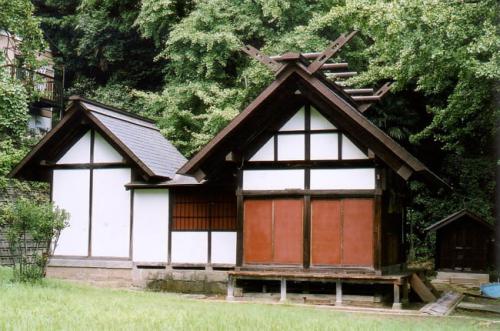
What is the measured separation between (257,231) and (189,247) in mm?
2858

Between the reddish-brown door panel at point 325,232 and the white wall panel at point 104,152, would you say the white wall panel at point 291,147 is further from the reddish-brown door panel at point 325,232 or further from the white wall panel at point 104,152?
the white wall panel at point 104,152

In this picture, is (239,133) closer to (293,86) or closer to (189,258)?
(293,86)

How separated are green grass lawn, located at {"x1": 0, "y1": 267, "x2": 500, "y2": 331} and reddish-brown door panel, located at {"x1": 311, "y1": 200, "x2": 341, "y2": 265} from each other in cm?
265

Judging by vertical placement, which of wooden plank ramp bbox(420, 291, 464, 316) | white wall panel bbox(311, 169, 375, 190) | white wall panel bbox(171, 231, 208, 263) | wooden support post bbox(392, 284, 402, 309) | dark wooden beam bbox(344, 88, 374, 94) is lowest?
wooden plank ramp bbox(420, 291, 464, 316)

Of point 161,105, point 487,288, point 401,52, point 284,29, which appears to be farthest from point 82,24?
point 487,288

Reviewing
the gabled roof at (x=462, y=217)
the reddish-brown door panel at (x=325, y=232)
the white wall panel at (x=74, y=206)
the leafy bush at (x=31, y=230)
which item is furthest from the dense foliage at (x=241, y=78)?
the leafy bush at (x=31, y=230)

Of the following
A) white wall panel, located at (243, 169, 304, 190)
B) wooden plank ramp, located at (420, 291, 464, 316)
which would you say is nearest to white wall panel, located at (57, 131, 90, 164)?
white wall panel, located at (243, 169, 304, 190)

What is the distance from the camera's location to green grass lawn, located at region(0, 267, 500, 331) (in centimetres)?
888

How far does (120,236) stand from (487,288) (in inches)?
433

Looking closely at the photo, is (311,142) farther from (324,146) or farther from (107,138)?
(107,138)

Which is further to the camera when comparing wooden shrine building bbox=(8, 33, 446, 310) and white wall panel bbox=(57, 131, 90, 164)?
white wall panel bbox=(57, 131, 90, 164)

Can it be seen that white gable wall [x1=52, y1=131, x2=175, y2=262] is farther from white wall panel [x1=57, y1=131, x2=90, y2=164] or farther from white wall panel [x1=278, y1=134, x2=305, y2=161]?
white wall panel [x1=278, y1=134, x2=305, y2=161]

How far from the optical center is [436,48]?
14680 millimetres

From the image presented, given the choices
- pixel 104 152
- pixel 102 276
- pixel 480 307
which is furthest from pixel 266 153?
pixel 480 307
